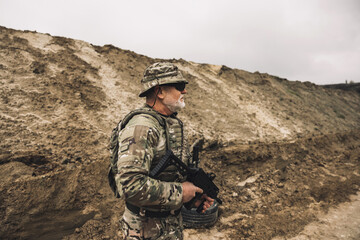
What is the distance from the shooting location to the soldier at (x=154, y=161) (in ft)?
5.19

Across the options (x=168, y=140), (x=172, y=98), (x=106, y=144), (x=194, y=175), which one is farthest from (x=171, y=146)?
(x=106, y=144)

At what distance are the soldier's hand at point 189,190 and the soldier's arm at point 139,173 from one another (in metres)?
0.13

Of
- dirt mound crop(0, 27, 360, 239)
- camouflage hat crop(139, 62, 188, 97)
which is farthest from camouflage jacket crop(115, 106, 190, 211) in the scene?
dirt mound crop(0, 27, 360, 239)

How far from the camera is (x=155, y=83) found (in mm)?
2027

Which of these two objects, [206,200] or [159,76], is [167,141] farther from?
[206,200]

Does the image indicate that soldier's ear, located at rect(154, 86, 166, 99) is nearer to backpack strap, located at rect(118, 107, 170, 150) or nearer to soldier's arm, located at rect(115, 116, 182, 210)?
backpack strap, located at rect(118, 107, 170, 150)

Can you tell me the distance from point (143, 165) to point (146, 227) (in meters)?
0.78

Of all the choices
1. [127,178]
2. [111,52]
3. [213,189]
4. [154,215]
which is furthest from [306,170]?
[111,52]

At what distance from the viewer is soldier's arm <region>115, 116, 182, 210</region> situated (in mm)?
1553

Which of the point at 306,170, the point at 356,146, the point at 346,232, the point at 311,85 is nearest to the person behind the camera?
the point at 346,232

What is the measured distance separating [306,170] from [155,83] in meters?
8.02

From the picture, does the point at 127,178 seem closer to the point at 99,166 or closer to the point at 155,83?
the point at 155,83

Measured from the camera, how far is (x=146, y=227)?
198 cm

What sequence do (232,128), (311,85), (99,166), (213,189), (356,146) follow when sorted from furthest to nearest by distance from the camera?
(311,85) < (356,146) < (232,128) < (99,166) < (213,189)
